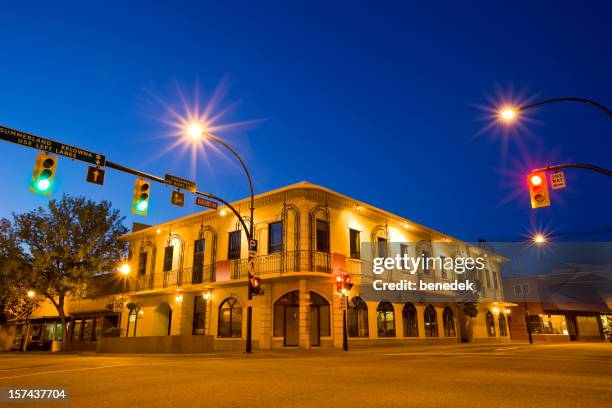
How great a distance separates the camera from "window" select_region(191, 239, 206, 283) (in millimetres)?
27891

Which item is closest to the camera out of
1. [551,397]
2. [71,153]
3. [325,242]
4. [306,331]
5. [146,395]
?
[551,397]

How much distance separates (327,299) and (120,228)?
1990 centimetres

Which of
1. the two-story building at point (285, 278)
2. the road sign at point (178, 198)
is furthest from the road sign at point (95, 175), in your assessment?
the two-story building at point (285, 278)

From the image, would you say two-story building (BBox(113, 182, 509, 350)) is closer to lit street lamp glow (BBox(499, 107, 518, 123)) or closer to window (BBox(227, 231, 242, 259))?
window (BBox(227, 231, 242, 259))

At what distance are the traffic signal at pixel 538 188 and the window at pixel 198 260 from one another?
19936 mm

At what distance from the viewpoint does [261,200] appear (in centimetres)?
2519

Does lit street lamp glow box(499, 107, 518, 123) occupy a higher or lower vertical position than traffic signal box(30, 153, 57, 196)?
higher

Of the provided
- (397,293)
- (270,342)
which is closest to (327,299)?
(270,342)

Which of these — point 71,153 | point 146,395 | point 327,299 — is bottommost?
point 146,395

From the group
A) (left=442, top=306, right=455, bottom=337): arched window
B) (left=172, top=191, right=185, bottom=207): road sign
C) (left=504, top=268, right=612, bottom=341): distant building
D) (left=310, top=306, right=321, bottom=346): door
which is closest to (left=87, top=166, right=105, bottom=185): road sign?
(left=172, top=191, right=185, bottom=207): road sign

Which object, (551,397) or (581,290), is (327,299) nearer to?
(551,397)

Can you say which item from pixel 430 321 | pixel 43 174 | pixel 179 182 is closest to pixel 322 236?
pixel 179 182

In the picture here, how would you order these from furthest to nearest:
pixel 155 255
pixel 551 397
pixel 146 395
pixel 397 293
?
pixel 155 255, pixel 397 293, pixel 146 395, pixel 551 397

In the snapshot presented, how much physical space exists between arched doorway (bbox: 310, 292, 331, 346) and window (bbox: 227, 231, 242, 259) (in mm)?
5467
